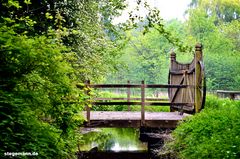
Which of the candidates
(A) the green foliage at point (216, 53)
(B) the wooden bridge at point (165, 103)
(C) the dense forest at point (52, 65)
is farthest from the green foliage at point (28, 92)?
(A) the green foliage at point (216, 53)

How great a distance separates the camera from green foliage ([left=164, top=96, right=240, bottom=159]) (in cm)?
491

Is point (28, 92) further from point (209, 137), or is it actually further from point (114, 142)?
point (114, 142)

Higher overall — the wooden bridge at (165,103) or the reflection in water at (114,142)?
the wooden bridge at (165,103)

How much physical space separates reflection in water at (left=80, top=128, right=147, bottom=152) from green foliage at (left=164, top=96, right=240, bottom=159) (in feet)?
10.3

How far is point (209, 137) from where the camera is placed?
5898 millimetres

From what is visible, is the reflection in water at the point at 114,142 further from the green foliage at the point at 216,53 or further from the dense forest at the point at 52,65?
the green foliage at the point at 216,53

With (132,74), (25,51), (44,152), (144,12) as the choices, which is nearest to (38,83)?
(25,51)

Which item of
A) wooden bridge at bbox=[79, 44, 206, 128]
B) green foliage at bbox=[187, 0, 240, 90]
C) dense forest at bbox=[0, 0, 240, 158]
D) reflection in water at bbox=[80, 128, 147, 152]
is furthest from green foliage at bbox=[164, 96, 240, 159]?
green foliage at bbox=[187, 0, 240, 90]

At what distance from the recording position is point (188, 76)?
32.1 ft

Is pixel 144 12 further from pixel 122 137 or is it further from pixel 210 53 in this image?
pixel 210 53

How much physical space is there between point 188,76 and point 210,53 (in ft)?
67.8

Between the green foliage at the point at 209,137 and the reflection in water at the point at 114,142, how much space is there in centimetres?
314

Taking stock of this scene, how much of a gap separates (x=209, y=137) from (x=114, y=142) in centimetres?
629

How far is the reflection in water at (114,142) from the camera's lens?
10.4m
